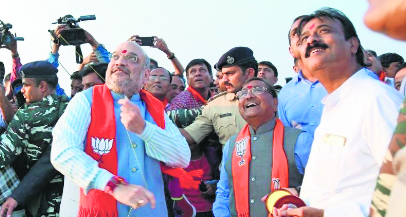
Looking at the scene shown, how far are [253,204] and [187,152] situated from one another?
0.60m

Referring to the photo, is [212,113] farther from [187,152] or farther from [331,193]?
[331,193]

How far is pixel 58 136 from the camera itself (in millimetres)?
3082

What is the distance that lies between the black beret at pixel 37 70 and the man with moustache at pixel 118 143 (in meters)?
1.22

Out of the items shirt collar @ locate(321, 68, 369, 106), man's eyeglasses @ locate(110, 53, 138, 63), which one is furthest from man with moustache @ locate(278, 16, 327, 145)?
shirt collar @ locate(321, 68, 369, 106)

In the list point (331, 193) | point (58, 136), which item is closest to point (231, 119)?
point (58, 136)

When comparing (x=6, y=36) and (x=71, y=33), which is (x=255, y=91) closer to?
(x=71, y=33)

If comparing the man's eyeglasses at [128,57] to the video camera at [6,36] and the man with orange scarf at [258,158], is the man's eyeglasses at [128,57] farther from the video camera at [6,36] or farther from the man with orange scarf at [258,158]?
the video camera at [6,36]

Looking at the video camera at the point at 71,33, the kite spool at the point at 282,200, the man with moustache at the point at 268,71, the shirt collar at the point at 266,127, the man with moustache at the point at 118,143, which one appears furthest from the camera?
the man with moustache at the point at 268,71

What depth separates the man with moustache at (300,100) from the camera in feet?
12.3

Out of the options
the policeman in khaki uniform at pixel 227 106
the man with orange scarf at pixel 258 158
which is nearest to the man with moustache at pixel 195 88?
the policeman in khaki uniform at pixel 227 106

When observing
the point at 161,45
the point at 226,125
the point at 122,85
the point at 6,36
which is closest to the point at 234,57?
the point at 226,125

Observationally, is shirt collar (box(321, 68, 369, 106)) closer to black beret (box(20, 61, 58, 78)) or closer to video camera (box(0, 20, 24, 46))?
black beret (box(20, 61, 58, 78))

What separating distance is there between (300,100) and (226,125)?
0.84 m

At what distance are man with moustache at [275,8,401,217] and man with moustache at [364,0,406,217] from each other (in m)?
1.13
